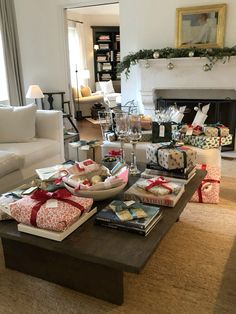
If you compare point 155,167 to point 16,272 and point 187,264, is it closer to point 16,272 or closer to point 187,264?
point 187,264

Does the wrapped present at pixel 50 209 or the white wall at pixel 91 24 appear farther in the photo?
the white wall at pixel 91 24

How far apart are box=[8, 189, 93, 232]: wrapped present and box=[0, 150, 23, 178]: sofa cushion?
3.49 feet

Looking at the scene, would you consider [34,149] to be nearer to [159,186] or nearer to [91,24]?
[159,186]

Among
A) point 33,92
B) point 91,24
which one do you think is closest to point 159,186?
point 33,92

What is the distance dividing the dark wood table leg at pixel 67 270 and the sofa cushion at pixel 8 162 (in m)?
0.90

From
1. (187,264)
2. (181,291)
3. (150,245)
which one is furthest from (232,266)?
(150,245)

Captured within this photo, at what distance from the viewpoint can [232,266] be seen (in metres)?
1.77

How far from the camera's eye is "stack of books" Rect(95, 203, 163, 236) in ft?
4.57

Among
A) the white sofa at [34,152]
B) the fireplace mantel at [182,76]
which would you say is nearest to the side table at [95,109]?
the fireplace mantel at [182,76]

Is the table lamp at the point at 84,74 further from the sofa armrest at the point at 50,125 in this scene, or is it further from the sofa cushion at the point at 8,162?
the sofa cushion at the point at 8,162

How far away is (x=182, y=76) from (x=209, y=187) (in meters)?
2.18

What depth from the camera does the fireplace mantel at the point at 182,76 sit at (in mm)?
3992

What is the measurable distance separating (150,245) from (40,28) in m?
4.94

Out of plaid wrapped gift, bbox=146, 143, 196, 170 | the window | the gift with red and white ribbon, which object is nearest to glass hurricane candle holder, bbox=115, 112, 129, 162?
plaid wrapped gift, bbox=146, 143, 196, 170
